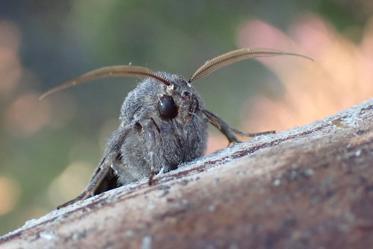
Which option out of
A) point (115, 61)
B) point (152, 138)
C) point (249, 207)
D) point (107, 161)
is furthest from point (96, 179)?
point (115, 61)

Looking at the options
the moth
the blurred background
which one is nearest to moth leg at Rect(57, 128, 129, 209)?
the moth

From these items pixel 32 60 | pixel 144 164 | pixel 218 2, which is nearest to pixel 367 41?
pixel 144 164

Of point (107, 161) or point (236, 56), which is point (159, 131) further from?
point (236, 56)

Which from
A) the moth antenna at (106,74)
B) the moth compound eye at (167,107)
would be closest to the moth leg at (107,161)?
the moth compound eye at (167,107)

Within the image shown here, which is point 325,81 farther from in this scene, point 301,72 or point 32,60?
point 32,60

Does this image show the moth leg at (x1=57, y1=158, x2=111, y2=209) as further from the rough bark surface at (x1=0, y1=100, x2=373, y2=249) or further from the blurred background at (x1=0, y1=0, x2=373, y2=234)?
the blurred background at (x1=0, y1=0, x2=373, y2=234)

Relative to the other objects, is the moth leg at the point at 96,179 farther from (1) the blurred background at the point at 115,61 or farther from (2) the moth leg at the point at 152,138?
(1) the blurred background at the point at 115,61
